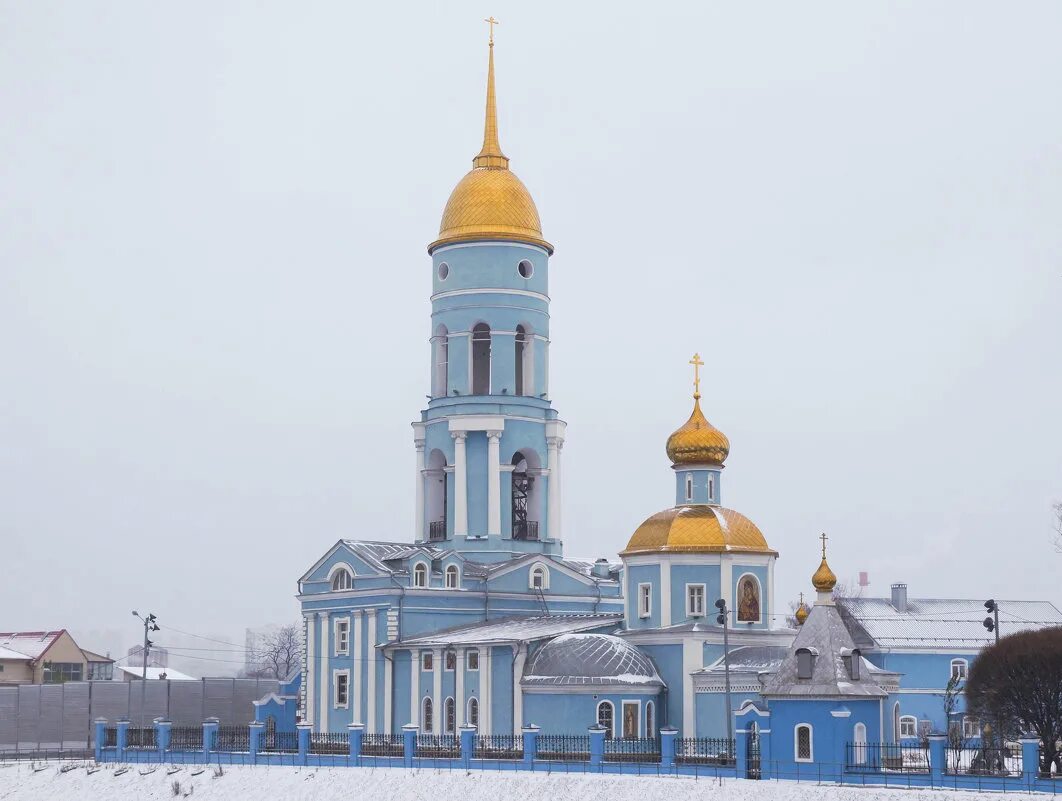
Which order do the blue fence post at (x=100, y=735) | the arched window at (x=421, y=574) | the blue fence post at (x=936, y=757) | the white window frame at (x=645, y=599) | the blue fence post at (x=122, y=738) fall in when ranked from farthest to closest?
the arched window at (x=421, y=574) < the blue fence post at (x=100, y=735) < the blue fence post at (x=122, y=738) < the white window frame at (x=645, y=599) < the blue fence post at (x=936, y=757)

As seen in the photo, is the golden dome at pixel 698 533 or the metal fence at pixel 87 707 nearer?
the golden dome at pixel 698 533

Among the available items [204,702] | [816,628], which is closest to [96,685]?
[204,702]

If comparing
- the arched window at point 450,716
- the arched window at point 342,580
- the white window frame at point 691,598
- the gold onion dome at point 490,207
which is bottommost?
the arched window at point 450,716

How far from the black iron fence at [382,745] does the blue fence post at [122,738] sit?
21.7 ft

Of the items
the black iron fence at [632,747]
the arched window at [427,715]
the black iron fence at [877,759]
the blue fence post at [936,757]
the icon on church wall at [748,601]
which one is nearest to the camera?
the blue fence post at [936,757]

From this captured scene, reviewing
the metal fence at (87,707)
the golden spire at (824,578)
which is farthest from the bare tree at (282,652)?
the golden spire at (824,578)

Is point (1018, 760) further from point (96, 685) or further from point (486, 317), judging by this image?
point (96, 685)

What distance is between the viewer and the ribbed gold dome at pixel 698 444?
45.6 metres

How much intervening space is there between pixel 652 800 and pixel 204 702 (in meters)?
23.7

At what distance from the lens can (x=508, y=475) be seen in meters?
51.5

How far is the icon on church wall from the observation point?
44656 millimetres

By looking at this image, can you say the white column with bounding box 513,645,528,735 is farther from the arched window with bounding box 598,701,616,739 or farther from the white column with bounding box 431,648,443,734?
the white column with bounding box 431,648,443,734

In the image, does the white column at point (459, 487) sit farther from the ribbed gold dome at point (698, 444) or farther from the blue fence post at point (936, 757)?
the blue fence post at point (936, 757)

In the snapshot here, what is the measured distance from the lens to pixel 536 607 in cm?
5062
